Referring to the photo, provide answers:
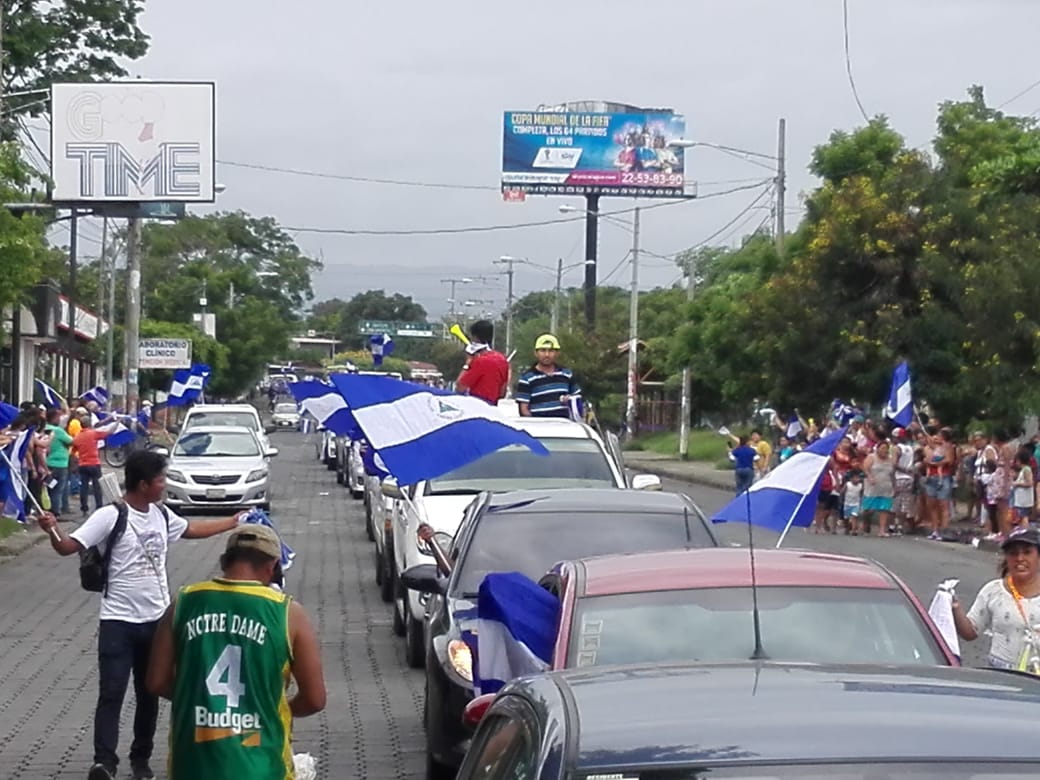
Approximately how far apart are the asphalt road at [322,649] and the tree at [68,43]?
17417 mm

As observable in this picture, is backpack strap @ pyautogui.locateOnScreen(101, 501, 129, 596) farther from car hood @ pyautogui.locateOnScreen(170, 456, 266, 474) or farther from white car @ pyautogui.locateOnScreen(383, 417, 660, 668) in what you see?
car hood @ pyautogui.locateOnScreen(170, 456, 266, 474)

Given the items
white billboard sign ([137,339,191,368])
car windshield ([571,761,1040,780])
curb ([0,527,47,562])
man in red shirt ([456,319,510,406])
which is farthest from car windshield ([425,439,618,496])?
white billboard sign ([137,339,191,368])

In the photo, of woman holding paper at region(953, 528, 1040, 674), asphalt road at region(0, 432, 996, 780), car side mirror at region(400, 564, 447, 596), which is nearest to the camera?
woman holding paper at region(953, 528, 1040, 674)

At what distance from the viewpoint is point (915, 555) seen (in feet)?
82.6

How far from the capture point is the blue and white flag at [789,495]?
11.1m

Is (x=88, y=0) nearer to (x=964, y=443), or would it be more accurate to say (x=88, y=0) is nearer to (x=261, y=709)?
(x=964, y=443)

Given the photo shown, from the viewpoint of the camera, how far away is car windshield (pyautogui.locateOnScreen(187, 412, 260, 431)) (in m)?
34.1

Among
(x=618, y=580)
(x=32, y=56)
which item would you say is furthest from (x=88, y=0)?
(x=618, y=580)

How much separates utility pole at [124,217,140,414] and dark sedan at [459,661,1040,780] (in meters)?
39.3

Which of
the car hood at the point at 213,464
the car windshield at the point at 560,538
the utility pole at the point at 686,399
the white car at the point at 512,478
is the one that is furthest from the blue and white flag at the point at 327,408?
the utility pole at the point at 686,399

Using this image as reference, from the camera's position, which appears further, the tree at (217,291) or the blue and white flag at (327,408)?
the tree at (217,291)

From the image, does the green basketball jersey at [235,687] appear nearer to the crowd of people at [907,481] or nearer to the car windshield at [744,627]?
the car windshield at [744,627]

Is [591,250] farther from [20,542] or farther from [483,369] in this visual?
[483,369]

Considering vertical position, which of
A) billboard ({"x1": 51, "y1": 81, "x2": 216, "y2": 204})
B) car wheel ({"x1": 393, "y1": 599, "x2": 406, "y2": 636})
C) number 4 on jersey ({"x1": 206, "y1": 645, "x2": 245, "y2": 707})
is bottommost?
car wheel ({"x1": 393, "y1": 599, "x2": 406, "y2": 636})
